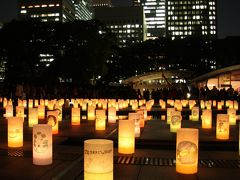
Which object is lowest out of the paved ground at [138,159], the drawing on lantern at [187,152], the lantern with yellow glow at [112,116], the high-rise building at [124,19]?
the paved ground at [138,159]

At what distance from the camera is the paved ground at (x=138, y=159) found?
18.4 ft

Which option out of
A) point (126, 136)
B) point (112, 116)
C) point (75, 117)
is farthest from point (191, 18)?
point (126, 136)

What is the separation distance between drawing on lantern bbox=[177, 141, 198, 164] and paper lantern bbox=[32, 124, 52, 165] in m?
2.09

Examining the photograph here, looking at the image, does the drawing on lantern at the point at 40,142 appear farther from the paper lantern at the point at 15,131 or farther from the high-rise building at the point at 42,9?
the high-rise building at the point at 42,9

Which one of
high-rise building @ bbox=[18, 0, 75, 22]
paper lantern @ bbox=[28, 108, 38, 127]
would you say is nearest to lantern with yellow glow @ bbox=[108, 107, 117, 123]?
paper lantern @ bbox=[28, 108, 38, 127]

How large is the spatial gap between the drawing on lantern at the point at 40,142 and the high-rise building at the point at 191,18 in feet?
591

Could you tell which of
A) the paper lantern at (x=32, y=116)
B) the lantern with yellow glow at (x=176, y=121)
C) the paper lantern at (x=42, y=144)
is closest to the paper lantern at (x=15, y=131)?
the paper lantern at (x=42, y=144)

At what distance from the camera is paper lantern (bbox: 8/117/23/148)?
7.37 meters

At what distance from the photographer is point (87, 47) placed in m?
45.6

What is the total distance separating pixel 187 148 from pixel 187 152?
0.06 metres

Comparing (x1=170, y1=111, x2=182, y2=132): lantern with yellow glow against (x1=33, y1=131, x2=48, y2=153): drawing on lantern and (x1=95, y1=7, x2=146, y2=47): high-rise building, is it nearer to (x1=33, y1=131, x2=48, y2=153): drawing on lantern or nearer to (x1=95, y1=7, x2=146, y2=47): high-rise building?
(x1=33, y1=131, x2=48, y2=153): drawing on lantern

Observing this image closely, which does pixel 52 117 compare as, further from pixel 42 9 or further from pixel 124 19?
pixel 124 19

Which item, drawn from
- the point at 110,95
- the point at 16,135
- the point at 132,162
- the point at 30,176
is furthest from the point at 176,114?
the point at 110,95

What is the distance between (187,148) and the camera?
217 inches
